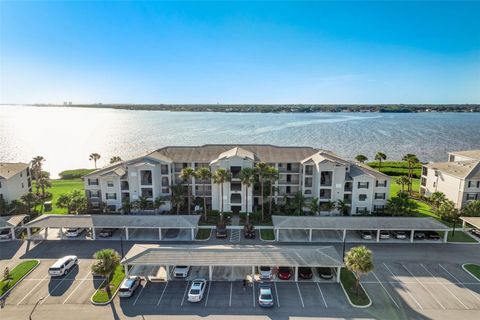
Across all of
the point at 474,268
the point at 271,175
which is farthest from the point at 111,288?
the point at 474,268

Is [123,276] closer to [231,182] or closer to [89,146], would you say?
[231,182]

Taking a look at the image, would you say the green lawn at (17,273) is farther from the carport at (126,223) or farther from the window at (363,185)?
the window at (363,185)

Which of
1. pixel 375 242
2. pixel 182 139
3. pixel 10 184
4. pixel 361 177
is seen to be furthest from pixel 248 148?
pixel 182 139

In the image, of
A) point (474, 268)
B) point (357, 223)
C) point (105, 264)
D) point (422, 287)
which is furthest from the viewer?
point (357, 223)

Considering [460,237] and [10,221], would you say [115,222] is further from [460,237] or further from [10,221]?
[460,237]

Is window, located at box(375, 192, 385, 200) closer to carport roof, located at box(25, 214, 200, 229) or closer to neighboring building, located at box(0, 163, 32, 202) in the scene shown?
carport roof, located at box(25, 214, 200, 229)

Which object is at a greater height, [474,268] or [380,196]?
[380,196]
